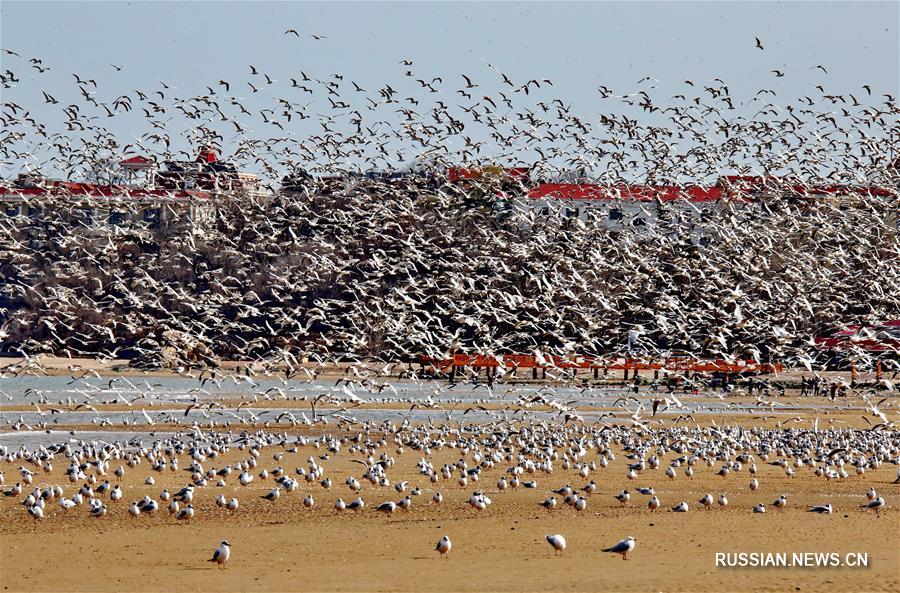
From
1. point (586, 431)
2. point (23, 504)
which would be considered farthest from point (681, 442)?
point (23, 504)

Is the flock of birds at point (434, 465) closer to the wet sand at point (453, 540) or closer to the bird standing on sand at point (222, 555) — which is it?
the bird standing on sand at point (222, 555)

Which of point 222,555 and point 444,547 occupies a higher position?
point 444,547

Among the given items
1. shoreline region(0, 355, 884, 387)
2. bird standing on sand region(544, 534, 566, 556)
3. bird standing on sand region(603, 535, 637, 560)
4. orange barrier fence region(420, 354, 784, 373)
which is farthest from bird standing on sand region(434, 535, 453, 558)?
shoreline region(0, 355, 884, 387)

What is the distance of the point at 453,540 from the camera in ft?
74.7

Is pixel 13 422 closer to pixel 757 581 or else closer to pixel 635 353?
pixel 635 353

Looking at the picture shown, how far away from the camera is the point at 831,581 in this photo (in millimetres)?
18531

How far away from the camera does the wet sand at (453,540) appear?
62.8 feet

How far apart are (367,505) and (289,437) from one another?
15.0 metres

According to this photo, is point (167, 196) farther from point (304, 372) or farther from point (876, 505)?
point (876, 505)

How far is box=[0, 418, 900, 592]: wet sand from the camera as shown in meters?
19.1

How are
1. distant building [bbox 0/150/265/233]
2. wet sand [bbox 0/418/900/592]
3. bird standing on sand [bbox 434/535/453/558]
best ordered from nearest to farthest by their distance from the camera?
wet sand [bbox 0/418/900/592] → bird standing on sand [bbox 434/535/453/558] → distant building [bbox 0/150/265/233]

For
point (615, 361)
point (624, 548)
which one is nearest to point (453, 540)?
point (624, 548)

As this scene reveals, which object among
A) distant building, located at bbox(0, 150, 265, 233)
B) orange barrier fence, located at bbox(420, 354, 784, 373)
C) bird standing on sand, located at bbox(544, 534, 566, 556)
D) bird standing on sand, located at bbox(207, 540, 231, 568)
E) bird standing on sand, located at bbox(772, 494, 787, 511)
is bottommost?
bird standing on sand, located at bbox(207, 540, 231, 568)

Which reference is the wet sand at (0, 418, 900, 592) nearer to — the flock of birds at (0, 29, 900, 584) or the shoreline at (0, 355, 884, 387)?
the flock of birds at (0, 29, 900, 584)
